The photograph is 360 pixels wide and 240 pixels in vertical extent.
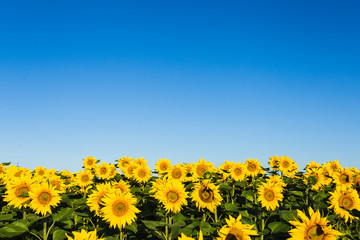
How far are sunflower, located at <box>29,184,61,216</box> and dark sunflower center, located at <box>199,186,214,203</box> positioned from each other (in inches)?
117

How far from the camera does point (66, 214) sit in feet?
18.9

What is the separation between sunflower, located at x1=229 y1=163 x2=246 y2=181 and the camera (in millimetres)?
9938

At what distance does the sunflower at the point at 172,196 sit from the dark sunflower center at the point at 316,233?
107 inches

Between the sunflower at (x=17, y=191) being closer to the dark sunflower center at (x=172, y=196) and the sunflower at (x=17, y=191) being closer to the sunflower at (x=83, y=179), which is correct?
the dark sunflower center at (x=172, y=196)

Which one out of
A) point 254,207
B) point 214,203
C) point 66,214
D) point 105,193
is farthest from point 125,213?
point 254,207

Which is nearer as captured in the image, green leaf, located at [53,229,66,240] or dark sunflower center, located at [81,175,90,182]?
green leaf, located at [53,229,66,240]

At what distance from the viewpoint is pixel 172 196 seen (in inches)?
249

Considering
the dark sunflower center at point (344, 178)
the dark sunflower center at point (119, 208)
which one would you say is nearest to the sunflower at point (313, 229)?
the dark sunflower center at point (119, 208)

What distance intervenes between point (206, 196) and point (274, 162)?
6099mm

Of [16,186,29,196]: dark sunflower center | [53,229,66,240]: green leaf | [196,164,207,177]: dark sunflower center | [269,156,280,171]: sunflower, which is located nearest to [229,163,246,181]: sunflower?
[196,164,207,177]: dark sunflower center

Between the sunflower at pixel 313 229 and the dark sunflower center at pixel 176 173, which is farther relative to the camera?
the dark sunflower center at pixel 176 173

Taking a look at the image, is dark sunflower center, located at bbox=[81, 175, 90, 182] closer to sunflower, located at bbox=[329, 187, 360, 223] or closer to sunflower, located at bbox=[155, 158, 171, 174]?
sunflower, located at bbox=[155, 158, 171, 174]

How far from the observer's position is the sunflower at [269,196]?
6.96 m

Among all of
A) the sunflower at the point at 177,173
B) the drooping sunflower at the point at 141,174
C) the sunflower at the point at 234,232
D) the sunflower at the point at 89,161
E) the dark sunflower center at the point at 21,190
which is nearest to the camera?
the sunflower at the point at 234,232
